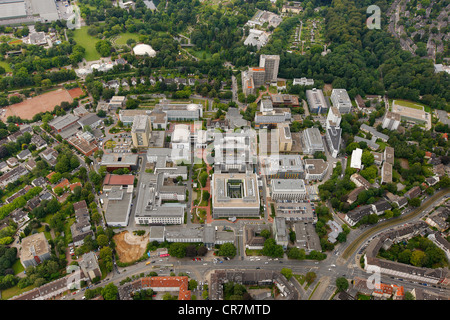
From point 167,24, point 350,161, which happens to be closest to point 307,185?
point 350,161

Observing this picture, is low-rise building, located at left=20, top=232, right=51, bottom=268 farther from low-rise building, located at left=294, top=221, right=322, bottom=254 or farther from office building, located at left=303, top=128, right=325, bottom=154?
office building, located at left=303, top=128, right=325, bottom=154

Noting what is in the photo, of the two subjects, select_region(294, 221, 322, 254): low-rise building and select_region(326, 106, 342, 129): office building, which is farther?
select_region(326, 106, 342, 129): office building

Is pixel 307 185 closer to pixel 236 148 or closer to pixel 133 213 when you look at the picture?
pixel 236 148

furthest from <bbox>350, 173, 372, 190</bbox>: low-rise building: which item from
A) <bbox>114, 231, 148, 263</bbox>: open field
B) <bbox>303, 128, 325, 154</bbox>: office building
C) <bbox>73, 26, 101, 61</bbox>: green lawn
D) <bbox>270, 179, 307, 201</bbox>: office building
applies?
<bbox>73, 26, 101, 61</bbox>: green lawn

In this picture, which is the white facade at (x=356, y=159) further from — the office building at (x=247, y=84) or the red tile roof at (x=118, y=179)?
the red tile roof at (x=118, y=179)

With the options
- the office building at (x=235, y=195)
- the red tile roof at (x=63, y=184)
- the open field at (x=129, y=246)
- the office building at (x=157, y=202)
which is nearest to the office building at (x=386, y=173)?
the office building at (x=235, y=195)

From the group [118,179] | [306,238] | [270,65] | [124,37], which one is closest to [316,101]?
[270,65]
